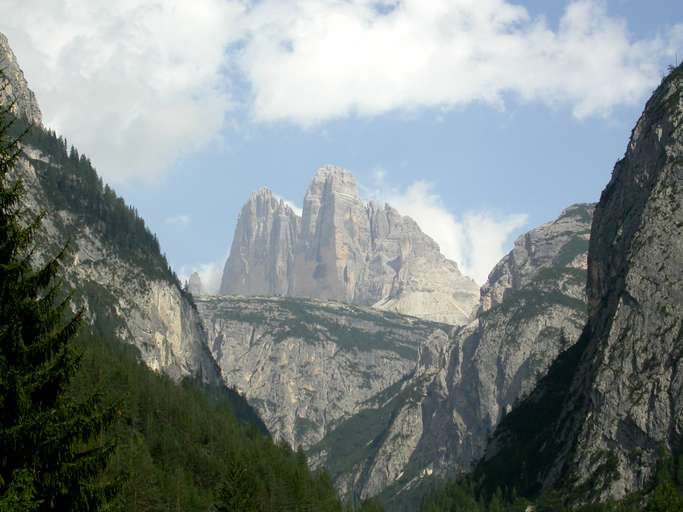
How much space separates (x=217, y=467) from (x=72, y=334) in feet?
452

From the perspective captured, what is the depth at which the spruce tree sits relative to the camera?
2723 centimetres

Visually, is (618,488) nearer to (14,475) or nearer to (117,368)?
(117,368)

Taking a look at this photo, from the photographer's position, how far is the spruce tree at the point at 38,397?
2723 cm

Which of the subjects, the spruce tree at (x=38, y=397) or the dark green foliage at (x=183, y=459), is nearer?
the spruce tree at (x=38, y=397)

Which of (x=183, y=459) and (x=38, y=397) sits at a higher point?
(x=183, y=459)

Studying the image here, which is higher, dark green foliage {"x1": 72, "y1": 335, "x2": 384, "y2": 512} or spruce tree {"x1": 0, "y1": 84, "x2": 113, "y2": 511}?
dark green foliage {"x1": 72, "y1": 335, "x2": 384, "y2": 512}

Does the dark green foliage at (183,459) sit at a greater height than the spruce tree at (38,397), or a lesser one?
greater

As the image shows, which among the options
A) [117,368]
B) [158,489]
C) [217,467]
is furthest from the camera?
[117,368]

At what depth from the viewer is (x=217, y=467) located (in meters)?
163

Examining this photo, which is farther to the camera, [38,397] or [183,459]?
[183,459]

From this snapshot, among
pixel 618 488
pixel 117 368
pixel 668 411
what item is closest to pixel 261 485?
pixel 117 368

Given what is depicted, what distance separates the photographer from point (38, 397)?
28.4m

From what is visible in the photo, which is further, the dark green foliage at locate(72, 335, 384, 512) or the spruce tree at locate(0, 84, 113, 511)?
the dark green foliage at locate(72, 335, 384, 512)

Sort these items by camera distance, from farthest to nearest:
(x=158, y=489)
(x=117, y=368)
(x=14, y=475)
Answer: (x=117, y=368)
(x=158, y=489)
(x=14, y=475)
